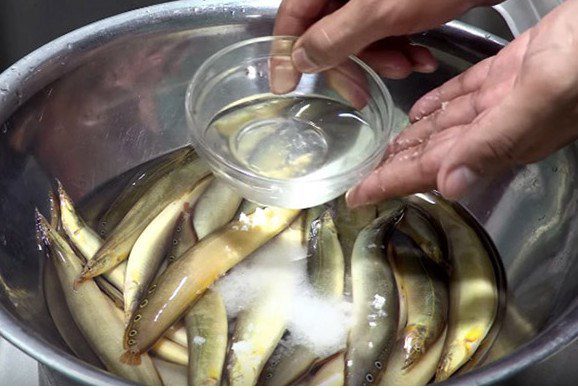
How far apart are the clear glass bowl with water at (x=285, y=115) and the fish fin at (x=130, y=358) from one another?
23 cm

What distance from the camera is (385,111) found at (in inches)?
37.7

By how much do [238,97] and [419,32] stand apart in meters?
0.27

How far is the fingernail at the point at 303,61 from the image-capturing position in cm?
93

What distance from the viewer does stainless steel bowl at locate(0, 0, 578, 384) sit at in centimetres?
87

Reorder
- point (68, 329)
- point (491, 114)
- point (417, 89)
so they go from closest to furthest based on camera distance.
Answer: point (491, 114) < point (68, 329) < point (417, 89)

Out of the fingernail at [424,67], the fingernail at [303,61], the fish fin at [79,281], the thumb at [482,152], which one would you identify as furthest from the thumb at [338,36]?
the fish fin at [79,281]

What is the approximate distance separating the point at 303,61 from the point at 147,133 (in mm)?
287

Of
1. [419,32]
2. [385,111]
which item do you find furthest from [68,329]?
[419,32]

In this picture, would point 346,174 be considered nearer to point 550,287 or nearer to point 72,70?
point 550,287

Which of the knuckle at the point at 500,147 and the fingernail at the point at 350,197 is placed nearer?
the knuckle at the point at 500,147

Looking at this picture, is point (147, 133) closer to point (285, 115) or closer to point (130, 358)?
point (285, 115)

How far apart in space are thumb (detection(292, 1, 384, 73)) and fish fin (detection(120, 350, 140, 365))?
16.5 inches

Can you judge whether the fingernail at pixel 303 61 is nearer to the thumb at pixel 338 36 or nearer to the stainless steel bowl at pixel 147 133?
the thumb at pixel 338 36

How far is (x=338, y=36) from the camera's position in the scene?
88 centimetres
